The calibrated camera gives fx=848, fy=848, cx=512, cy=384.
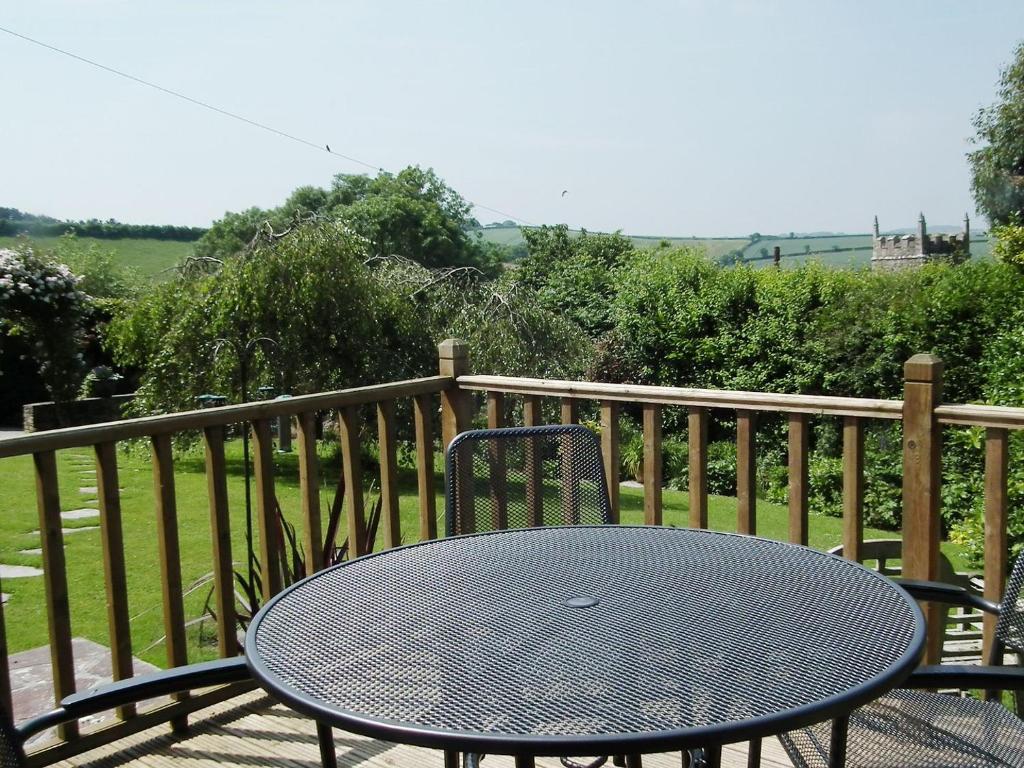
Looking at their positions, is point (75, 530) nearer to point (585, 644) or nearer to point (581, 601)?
point (581, 601)

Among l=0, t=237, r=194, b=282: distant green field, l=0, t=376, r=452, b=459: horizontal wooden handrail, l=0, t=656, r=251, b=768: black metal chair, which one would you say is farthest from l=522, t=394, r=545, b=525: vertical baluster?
l=0, t=237, r=194, b=282: distant green field

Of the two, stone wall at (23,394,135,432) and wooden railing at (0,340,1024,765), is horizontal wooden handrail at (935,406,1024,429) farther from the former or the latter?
stone wall at (23,394,135,432)

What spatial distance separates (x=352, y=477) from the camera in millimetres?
→ 3064

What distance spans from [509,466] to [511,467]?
0.6 inches

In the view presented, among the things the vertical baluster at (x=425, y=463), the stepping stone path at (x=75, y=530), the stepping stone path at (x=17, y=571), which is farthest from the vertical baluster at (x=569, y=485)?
the stepping stone path at (x=75, y=530)

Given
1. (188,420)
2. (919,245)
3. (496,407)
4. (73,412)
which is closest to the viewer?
(188,420)

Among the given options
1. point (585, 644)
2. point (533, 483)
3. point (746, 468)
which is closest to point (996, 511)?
point (746, 468)

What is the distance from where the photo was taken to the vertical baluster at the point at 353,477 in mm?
2981

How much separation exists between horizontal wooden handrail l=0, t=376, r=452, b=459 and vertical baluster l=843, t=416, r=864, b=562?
1.52 meters

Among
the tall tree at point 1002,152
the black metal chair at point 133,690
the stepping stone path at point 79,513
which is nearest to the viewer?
the black metal chair at point 133,690

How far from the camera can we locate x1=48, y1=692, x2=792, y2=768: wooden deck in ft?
7.42

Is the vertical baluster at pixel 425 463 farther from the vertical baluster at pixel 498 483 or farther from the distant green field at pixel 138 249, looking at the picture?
the distant green field at pixel 138 249

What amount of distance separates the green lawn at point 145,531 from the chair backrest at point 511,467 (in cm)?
220

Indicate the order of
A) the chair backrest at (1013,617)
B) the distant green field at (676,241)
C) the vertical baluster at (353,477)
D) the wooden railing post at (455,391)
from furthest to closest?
the distant green field at (676,241), the wooden railing post at (455,391), the vertical baluster at (353,477), the chair backrest at (1013,617)
